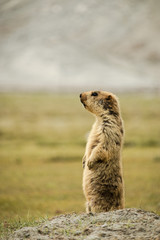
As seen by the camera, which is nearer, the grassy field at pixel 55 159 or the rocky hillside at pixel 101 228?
the rocky hillside at pixel 101 228

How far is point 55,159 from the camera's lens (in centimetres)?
2706

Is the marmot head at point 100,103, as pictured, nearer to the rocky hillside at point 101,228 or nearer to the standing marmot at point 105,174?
the standing marmot at point 105,174

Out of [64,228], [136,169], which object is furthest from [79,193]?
[64,228]

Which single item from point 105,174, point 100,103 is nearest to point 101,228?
point 105,174

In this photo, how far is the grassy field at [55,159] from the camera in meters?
15.4

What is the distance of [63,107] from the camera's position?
5547cm

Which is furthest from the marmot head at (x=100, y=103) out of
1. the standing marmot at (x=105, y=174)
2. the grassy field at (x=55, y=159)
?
the grassy field at (x=55, y=159)

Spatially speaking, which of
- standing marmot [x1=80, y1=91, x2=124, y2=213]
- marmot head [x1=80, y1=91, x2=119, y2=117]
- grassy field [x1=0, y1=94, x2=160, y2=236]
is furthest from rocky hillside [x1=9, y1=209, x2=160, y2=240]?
marmot head [x1=80, y1=91, x2=119, y2=117]

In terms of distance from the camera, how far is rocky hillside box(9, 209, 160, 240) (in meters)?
6.88

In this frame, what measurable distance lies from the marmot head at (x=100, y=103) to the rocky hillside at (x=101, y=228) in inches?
87.7

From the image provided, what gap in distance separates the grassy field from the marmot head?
2.12 metres

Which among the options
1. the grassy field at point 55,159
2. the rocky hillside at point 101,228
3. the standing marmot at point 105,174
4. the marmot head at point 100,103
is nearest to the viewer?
the rocky hillside at point 101,228

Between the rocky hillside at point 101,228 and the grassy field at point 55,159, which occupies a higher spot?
the grassy field at point 55,159

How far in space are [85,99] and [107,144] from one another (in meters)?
1.16
